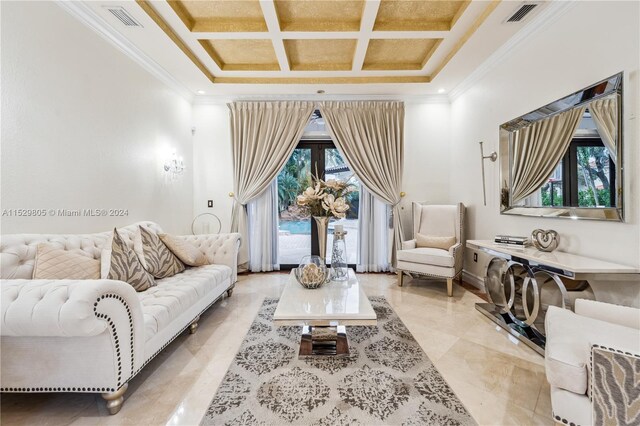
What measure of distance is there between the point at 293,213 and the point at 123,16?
312 centimetres

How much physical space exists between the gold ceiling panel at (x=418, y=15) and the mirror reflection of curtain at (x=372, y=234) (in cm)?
224

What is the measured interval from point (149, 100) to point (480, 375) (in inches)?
166

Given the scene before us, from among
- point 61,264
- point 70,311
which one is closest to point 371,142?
point 61,264

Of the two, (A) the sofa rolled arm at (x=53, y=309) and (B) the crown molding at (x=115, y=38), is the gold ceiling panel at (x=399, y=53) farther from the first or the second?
(A) the sofa rolled arm at (x=53, y=309)

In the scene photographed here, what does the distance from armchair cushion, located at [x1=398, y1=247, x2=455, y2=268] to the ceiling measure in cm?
234

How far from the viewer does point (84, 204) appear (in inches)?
96.0

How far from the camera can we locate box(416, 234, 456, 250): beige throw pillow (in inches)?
148

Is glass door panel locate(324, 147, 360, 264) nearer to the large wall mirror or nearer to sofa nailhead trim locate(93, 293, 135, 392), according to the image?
the large wall mirror

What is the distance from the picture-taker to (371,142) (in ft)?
14.5

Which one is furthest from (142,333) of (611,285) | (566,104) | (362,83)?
(362,83)

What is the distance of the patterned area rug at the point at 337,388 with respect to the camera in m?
1.52

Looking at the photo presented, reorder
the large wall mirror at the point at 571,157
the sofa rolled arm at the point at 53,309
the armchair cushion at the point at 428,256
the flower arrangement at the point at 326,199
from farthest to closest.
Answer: the armchair cushion at the point at 428,256 → the flower arrangement at the point at 326,199 → the large wall mirror at the point at 571,157 → the sofa rolled arm at the point at 53,309

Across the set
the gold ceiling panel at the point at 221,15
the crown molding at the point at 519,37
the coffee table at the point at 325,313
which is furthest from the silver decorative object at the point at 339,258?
the crown molding at the point at 519,37

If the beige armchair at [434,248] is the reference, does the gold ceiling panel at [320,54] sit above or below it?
above
